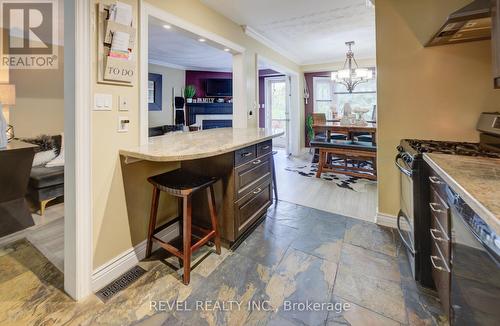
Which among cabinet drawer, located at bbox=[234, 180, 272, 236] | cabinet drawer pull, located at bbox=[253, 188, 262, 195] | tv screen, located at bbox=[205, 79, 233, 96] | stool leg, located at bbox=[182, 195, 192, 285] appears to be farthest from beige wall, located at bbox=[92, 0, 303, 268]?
tv screen, located at bbox=[205, 79, 233, 96]

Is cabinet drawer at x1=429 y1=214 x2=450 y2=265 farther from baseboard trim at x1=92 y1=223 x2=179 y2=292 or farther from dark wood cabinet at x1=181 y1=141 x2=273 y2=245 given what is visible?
baseboard trim at x1=92 y1=223 x2=179 y2=292

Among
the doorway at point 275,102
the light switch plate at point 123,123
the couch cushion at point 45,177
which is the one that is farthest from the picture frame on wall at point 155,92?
the light switch plate at point 123,123

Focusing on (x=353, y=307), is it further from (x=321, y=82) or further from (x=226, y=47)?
(x=321, y=82)

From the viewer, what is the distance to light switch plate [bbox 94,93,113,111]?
1528 millimetres

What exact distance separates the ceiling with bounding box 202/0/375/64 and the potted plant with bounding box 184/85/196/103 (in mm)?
3087

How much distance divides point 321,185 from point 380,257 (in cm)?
200

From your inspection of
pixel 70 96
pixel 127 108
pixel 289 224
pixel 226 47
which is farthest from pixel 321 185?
pixel 70 96

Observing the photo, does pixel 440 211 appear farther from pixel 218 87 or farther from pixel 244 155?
pixel 218 87

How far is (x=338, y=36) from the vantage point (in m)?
4.16

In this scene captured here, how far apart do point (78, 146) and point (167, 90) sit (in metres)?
5.67

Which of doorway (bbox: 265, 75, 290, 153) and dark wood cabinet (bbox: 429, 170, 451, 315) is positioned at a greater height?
doorway (bbox: 265, 75, 290, 153)

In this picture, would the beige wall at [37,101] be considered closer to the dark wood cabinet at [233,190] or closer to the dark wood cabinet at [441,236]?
the dark wood cabinet at [233,190]

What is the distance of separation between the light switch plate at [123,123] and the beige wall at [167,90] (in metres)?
4.90

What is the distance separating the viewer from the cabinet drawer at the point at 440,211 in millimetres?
1139
